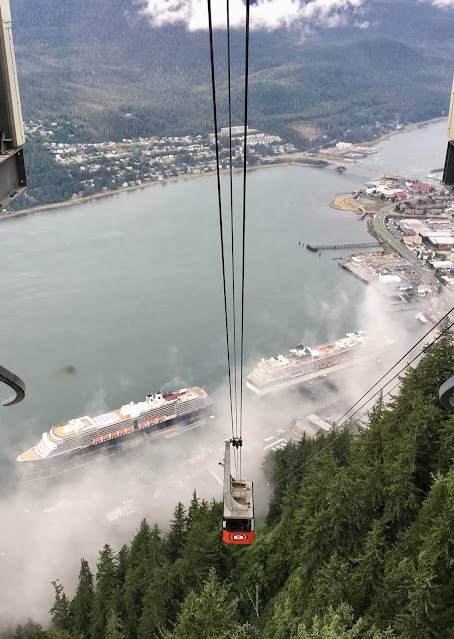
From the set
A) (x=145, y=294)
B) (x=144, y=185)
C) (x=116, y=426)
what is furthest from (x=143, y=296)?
(x=144, y=185)

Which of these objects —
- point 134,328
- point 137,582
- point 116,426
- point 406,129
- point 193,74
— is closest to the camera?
point 137,582

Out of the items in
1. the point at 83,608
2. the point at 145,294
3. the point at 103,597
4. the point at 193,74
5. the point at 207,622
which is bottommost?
the point at 145,294

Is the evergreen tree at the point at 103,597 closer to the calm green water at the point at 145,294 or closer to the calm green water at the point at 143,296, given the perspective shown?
the calm green water at the point at 145,294

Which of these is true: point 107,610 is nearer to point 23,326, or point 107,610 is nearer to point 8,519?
point 8,519

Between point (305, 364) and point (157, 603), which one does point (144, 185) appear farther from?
point (157, 603)

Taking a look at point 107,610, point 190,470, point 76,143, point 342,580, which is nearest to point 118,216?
point 76,143

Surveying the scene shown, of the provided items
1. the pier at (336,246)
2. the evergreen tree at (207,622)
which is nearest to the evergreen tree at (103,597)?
the evergreen tree at (207,622)
